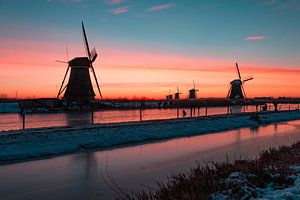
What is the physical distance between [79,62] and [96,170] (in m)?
52.4

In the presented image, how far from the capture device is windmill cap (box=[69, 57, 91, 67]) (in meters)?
61.8

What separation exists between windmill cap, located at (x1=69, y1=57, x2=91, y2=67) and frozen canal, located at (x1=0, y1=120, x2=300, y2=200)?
46922 millimetres

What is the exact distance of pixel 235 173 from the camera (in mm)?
7348

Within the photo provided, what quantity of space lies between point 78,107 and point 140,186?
53.8m

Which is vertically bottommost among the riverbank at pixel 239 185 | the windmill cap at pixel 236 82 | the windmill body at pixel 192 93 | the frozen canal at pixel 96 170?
the frozen canal at pixel 96 170

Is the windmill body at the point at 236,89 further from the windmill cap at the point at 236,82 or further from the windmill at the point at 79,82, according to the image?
the windmill at the point at 79,82

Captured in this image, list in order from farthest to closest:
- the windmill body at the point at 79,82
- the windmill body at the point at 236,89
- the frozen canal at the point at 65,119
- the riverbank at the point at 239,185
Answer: the windmill body at the point at 236,89
the windmill body at the point at 79,82
the frozen canal at the point at 65,119
the riverbank at the point at 239,185

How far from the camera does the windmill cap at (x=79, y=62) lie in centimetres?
6175

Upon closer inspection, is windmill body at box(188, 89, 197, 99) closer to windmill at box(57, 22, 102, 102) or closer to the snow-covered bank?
windmill at box(57, 22, 102, 102)

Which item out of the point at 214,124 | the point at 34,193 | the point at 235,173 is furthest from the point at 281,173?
the point at 214,124

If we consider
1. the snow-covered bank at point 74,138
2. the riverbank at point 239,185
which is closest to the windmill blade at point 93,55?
the snow-covered bank at point 74,138

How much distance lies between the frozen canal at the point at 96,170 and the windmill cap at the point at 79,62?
154ft

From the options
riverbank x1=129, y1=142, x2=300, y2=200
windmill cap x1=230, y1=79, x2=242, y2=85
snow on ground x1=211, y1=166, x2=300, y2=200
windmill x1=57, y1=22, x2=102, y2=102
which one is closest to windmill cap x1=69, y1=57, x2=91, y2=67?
windmill x1=57, y1=22, x2=102, y2=102

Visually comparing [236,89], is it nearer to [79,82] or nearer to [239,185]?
[79,82]
